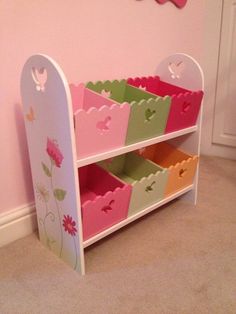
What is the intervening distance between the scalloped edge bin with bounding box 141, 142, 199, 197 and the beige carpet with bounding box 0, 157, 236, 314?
137mm

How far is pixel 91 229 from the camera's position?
1.06m

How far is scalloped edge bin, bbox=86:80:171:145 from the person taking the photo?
1079 millimetres

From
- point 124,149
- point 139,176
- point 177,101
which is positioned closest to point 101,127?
point 124,149

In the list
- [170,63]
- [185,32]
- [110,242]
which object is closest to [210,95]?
[185,32]

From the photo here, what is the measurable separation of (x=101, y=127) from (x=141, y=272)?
0.47m

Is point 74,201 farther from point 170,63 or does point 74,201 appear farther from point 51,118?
point 170,63

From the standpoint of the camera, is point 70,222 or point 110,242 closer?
point 70,222

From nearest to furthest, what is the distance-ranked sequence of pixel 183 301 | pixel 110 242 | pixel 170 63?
pixel 183 301 → pixel 110 242 → pixel 170 63

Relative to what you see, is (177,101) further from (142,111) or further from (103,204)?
(103,204)

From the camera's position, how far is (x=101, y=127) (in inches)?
39.2

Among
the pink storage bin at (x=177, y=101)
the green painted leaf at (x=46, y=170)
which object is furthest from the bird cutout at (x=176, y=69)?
the green painted leaf at (x=46, y=170)

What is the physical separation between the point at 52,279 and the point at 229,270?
0.55 metres

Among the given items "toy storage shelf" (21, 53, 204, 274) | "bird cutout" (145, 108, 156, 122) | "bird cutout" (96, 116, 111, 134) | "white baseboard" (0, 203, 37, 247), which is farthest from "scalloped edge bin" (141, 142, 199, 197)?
"white baseboard" (0, 203, 37, 247)

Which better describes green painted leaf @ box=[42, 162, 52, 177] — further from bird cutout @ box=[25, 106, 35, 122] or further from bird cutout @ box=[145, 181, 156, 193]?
bird cutout @ box=[145, 181, 156, 193]
